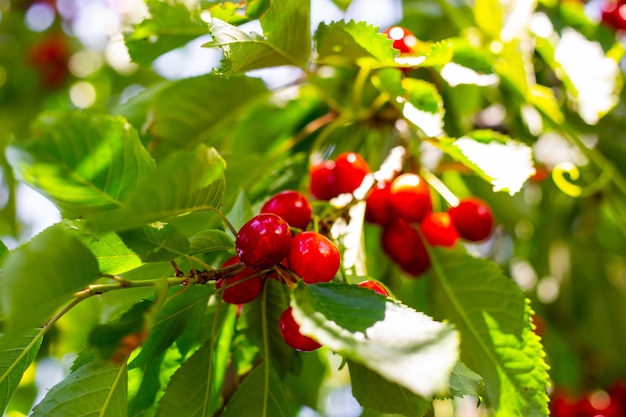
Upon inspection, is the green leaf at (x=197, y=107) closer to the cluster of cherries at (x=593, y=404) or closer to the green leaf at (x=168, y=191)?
the green leaf at (x=168, y=191)

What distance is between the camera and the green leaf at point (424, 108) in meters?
0.96

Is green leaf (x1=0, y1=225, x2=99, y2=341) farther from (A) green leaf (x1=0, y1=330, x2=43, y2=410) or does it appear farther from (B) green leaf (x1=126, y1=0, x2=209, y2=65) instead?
(B) green leaf (x1=126, y1=0, x2=209, y2=65)

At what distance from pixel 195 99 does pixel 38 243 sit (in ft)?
3.04

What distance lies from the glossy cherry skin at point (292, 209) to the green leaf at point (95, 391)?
32 centimetres

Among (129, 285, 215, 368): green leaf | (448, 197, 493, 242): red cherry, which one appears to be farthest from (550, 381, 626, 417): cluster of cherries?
(129, 285, 215, 368): green leaf

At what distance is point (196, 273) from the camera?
2.66ft

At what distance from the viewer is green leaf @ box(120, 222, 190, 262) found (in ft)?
2.39

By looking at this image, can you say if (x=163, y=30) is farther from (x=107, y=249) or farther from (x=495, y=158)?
(x=495, y=158)

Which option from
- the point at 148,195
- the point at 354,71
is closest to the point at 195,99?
the point at 354,71

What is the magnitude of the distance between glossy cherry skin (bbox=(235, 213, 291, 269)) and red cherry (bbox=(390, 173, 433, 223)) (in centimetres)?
38

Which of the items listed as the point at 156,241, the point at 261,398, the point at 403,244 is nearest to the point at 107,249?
the point at 156,241

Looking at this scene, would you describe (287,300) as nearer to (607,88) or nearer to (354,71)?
(354,71)

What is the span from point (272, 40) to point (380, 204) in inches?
14.9

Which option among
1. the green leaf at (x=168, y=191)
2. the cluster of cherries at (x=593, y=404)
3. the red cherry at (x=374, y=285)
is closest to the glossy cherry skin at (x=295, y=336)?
the red cherry at (x=374, y=285)
